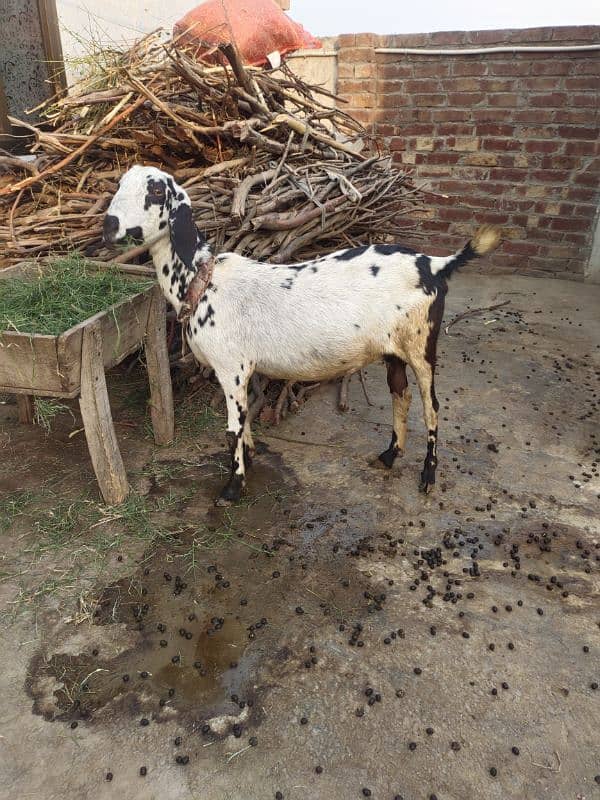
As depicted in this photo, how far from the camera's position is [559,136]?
7.05m

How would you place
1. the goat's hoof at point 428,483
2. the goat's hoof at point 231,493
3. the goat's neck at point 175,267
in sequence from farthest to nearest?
1. the goat's hoof at point 428,483
2. the goat's hoof at point 231,493
3. the goat's neck at point 175,267

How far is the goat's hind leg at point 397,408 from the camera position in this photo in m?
3.55

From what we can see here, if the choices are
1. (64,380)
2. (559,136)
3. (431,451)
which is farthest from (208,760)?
(559,136)

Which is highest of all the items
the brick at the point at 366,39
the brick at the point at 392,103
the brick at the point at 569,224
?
the brick at the point at 366,39

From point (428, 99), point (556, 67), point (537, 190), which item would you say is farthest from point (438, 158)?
point (556, 67)

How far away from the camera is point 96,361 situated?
9.70ft

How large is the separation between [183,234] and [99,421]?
114 centimetres

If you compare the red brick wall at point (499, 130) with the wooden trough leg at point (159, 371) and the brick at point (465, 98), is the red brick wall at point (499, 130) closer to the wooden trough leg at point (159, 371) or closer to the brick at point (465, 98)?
the brick at point (465, 98)

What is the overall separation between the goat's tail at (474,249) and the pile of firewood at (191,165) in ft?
4.39

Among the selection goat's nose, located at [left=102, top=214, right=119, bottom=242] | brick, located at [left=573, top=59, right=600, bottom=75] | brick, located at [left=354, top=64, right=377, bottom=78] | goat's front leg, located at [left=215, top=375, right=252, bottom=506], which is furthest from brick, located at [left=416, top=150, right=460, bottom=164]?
goat's nose, located at [left=102, top=214, right=119, bottom=242]

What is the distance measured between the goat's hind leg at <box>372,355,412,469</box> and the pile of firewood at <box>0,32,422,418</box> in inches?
49.7

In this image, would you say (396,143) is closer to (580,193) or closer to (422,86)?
(422,86)

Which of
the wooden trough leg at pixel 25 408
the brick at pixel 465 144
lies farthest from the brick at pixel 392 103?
the wooden trough leg at pixel 25 408

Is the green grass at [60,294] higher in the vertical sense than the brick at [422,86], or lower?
lower
